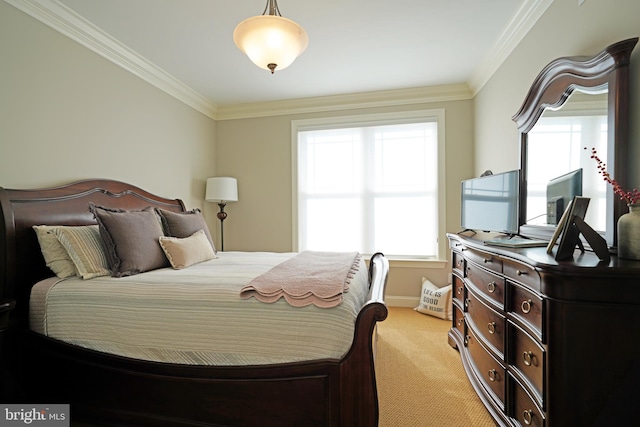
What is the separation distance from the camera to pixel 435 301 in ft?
11.0

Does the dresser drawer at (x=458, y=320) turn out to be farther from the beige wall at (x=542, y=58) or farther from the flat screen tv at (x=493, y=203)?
the beige wall at (x=542, y=58)

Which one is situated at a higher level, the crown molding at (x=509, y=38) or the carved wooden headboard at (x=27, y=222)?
the crown molding at (x=509, y=38)

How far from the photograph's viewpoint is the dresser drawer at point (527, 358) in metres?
1.21

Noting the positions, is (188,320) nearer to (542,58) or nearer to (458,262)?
(458,262)

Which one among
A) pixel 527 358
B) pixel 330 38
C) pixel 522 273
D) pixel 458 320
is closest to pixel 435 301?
pixel 458 320

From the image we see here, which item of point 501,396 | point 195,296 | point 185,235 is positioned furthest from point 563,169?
point 185,235

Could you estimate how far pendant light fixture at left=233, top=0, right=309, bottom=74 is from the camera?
5.21 ft

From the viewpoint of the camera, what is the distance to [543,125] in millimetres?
1972

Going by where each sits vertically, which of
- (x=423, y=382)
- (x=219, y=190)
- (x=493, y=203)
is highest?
(x=219, y=190)

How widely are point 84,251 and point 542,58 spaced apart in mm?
3321

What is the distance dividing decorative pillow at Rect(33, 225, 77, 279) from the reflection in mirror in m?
2.96

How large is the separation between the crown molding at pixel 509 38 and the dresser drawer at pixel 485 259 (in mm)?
1743
